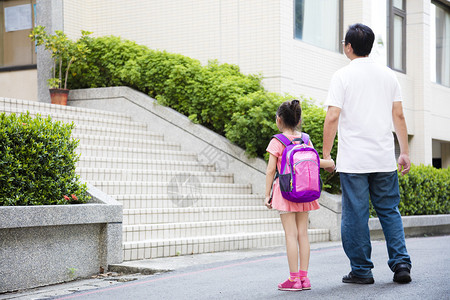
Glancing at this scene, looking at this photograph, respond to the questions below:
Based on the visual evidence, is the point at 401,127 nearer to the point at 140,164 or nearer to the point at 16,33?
the point at 140,164

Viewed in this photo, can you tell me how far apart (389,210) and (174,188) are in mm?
5340

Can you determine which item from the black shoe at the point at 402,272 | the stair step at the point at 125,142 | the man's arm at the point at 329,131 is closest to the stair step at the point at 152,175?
the stair step at the point at 125,142

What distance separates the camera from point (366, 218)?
539cm

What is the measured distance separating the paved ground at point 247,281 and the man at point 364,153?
0.33m

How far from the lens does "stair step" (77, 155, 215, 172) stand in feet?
33.1

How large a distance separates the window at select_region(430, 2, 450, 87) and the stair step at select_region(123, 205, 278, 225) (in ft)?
39.7

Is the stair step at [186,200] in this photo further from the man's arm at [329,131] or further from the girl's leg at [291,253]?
the man's arm at [329,131]

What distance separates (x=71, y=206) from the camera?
6895 millimetres

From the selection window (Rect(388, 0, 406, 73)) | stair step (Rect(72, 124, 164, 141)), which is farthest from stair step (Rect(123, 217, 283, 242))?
window (Rect(388, 0, 406, 73))

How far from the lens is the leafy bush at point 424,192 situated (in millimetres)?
12164

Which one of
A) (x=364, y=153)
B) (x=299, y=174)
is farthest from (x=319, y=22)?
(x=299, y=174)

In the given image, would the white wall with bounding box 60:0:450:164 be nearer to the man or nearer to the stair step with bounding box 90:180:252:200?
the stair step with bounding box 90:180:252:200

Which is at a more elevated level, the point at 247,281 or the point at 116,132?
the point at 116,132

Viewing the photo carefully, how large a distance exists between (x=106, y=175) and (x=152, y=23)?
257 inches
